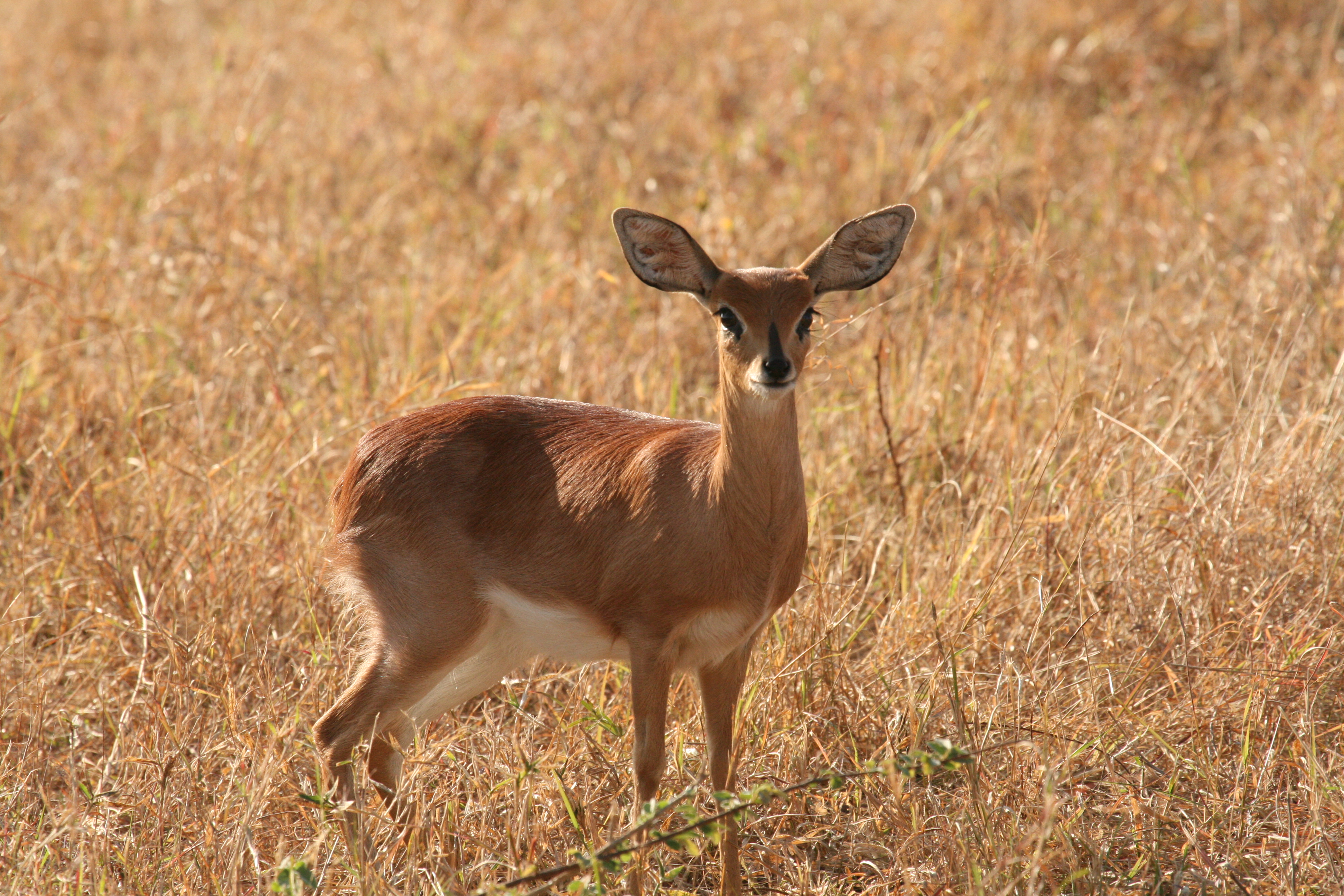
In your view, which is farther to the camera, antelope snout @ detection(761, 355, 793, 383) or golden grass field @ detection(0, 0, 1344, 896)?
golden grass field @ detection(0, 0, 1344, 896)

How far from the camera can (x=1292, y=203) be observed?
5820 millimetres

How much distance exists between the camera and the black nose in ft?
10.2

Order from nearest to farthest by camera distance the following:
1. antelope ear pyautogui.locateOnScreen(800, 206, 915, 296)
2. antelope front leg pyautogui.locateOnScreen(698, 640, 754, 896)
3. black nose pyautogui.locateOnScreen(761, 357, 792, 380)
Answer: black nose pyautogui.locateOnScreen(761, 357, 792, 380) < antelope ear pyautogui.locateOnScreen(800, 206, 915, 296) < antelope front leg pyautogui.locateOnScreen(698, 640, 754, 896)

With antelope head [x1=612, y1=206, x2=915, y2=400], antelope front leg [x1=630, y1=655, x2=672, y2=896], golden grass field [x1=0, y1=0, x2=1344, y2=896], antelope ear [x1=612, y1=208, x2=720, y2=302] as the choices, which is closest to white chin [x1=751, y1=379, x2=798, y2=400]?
antelope head [x1=612, y1=206, x2=915, y2=400]

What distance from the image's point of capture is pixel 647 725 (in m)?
3.36

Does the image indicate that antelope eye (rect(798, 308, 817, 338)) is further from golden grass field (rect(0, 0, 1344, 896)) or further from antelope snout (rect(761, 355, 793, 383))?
golden grass field (rect(0, 0, 1344, 896))

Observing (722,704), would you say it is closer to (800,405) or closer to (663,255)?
(663,255)

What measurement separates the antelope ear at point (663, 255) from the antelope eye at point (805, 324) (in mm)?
229

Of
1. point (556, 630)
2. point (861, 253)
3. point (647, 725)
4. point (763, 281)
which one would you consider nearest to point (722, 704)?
point (647, 725)

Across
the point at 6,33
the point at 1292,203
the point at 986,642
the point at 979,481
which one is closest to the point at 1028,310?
the point at 979,481

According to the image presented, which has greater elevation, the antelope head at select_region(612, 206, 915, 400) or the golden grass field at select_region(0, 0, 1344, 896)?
the antelope head at select_region(612, 206, 915, 400)

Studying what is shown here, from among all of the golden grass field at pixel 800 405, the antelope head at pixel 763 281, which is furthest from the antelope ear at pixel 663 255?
the golden grass field at pixel 800 405

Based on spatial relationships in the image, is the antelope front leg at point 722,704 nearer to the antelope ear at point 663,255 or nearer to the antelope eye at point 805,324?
the antelope eye at point 805,324

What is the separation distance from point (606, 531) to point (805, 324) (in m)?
0.73
